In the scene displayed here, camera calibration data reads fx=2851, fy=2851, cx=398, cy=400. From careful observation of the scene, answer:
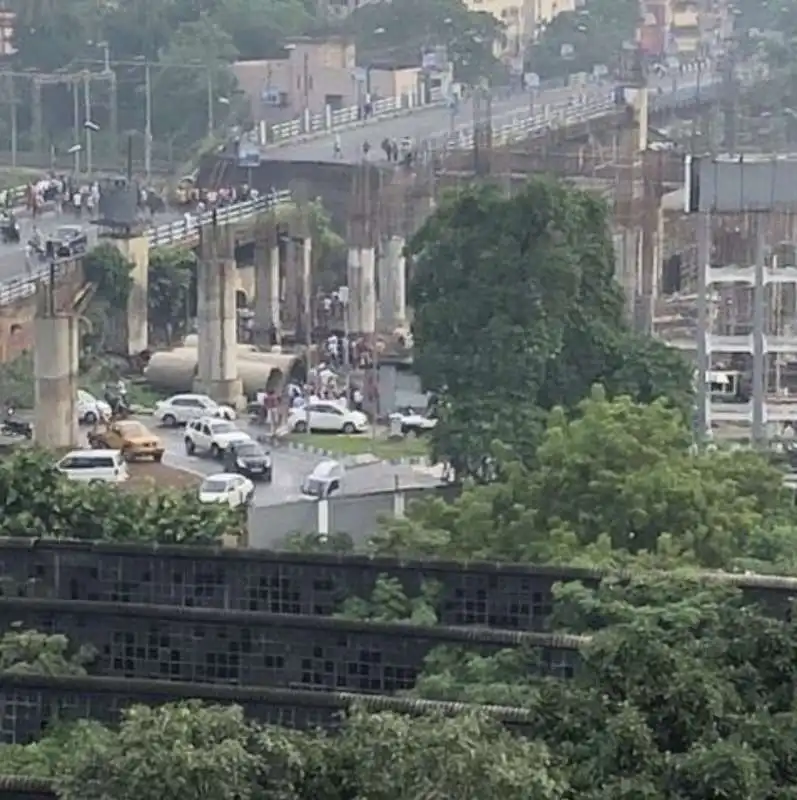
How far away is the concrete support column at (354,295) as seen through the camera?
24906mm

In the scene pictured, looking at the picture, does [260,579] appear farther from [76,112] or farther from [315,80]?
[315,80]

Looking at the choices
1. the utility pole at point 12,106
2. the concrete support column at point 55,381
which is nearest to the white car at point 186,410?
the concrete support column at point 55,381

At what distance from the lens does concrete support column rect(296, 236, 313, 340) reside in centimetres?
2569

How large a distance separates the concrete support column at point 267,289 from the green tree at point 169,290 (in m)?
0.67

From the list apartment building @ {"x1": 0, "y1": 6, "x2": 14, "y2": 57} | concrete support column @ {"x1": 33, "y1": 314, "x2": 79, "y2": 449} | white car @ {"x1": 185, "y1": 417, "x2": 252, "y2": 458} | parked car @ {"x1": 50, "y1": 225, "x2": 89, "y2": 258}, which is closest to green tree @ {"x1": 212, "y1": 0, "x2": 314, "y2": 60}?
apartment building @ {"x1": 0, "y1": 6, "x2": 14, "y2": 57}

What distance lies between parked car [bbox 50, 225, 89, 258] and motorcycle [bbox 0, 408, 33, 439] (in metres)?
3.76

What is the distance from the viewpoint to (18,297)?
2328cm

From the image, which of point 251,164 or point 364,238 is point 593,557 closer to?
point 364,238

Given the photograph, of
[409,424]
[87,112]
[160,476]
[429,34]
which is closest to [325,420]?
[409,424]

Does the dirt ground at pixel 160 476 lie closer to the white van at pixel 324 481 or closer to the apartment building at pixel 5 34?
the white van at pixel 324 481

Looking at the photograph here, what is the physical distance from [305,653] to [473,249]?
27.7 feet

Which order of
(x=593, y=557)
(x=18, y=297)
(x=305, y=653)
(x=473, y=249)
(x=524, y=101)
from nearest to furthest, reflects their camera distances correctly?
(x=305, y=653), (x=593, y=557), (x=473, y=249), (x=18, y=297), (x=524, y=101)

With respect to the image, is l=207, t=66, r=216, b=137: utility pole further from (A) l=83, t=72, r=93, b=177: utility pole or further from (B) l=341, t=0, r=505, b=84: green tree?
(B) l=341, t=0, r=505, b=84: green tree

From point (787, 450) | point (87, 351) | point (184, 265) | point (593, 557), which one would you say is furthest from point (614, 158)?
point (593, 557)
